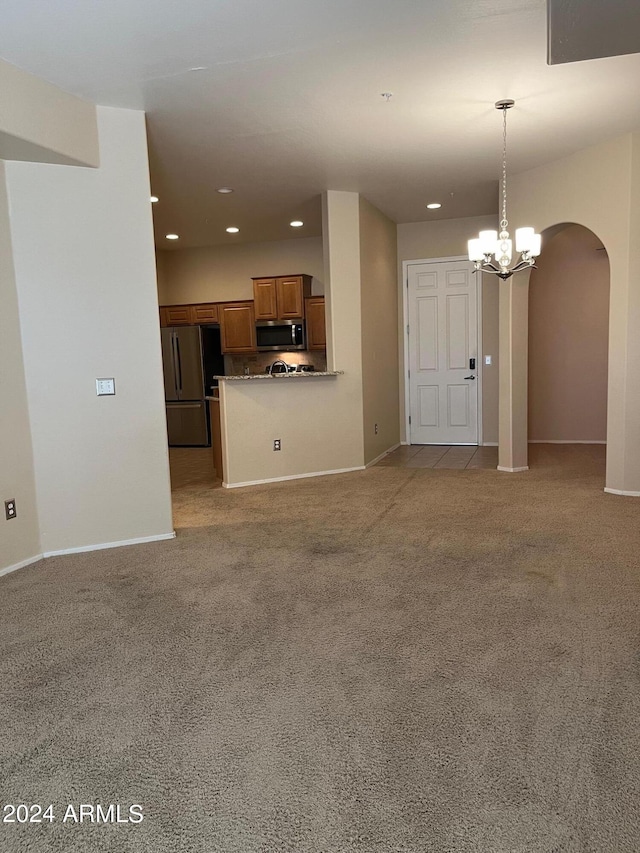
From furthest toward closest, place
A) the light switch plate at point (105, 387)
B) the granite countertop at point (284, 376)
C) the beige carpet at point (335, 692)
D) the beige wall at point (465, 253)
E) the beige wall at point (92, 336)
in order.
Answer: the beige wall at point (465, 253) → the granite countertop at point (284, 376) → the light switch plate at point (105, 387) → the beige wall at point (92, 336) → the beige carpet at point (335, 692)

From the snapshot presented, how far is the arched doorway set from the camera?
7301 mm

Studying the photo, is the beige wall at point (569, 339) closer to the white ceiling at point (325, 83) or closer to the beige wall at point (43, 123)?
the white ceiling at point (325, 83)

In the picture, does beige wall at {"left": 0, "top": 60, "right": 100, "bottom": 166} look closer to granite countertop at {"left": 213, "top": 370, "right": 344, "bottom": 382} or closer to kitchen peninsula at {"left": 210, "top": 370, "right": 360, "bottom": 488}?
granite countertop at {"left": 213, "top": 370, "right": 344, "bottom": 382}

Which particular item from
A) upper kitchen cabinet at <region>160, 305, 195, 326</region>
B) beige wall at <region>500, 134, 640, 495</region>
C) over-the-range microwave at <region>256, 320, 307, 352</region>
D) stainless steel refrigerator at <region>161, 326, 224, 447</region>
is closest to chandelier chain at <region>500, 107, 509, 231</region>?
beige wall at <region>500, 134, 640, 495</region>

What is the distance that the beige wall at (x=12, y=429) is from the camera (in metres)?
3.67

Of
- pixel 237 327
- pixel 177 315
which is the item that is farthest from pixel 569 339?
pixel 177 315

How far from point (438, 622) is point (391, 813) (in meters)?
1.21

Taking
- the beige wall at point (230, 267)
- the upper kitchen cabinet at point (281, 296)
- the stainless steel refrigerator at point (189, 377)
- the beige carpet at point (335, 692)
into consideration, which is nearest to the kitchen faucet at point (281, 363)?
the upper kitchen cabinet at point (281, 296)

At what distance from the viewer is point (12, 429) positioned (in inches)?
148

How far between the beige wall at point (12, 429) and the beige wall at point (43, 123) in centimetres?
36

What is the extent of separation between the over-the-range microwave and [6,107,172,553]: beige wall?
405 centimetres

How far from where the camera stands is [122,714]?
85.3 inches

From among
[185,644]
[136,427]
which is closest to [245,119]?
[136,427]

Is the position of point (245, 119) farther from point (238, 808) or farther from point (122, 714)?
point (238, 808)
